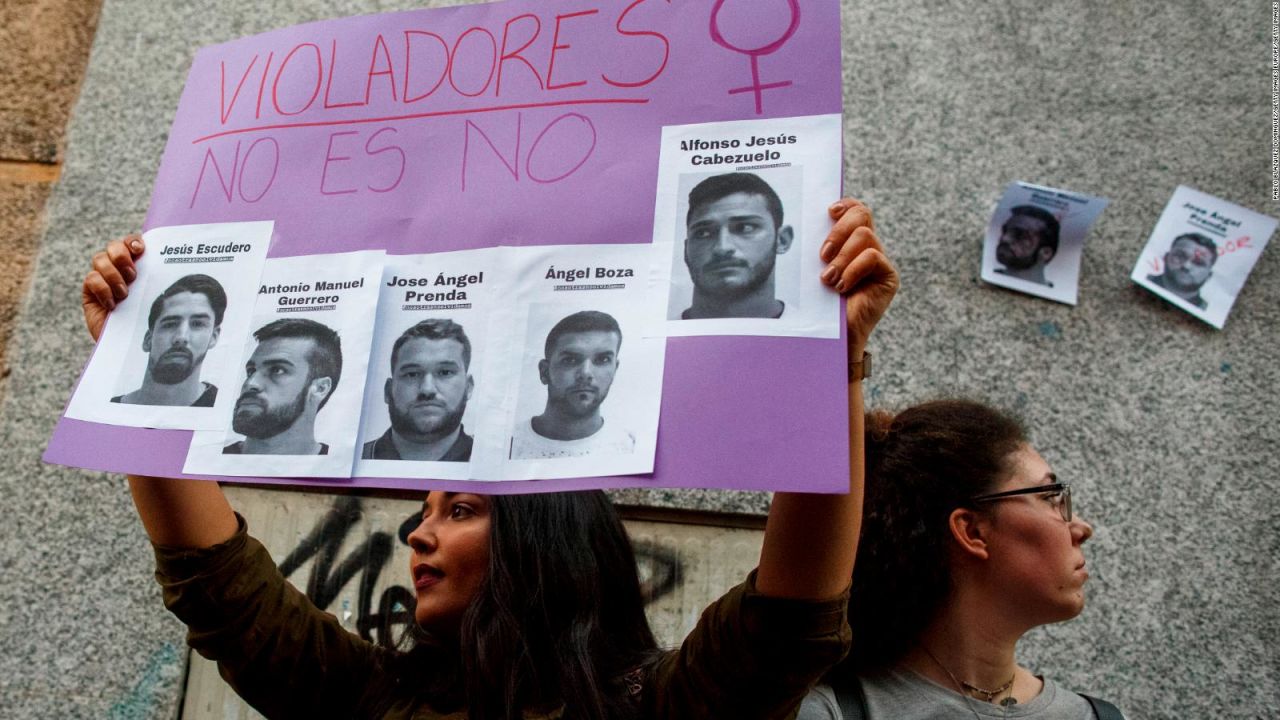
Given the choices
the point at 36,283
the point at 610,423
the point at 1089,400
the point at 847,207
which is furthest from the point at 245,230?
the point at 1089,400

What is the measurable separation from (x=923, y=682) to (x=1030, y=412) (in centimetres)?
80

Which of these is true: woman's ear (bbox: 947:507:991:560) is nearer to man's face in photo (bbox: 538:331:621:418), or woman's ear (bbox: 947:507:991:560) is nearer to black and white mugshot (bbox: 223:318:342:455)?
man's face in photo (bbox: 538:331:621:418)

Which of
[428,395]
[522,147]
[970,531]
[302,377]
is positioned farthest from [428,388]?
[970,531]

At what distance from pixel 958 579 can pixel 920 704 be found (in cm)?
21

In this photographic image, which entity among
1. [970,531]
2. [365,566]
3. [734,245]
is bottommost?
[365,566]

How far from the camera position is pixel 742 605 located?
115cm

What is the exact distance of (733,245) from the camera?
1.02m

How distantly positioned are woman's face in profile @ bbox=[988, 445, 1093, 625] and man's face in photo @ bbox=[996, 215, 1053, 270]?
724 mm

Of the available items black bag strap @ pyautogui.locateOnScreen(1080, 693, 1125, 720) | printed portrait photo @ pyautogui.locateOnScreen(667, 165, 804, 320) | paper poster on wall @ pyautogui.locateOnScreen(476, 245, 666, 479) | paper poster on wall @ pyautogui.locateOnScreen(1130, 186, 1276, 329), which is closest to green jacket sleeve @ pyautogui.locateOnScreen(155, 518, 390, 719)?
paper poster on wall @ pyautogui.locateOnScreen(476, 245, 666, 479)

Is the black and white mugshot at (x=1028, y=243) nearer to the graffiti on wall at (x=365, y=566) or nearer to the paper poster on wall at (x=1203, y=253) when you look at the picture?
the paper poster on wall at (x=1203, y=253)

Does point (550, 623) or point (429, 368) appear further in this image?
point (550, 623)

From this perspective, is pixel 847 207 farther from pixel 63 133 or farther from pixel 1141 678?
pixel 63 133

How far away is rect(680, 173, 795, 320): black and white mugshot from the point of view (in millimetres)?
1005

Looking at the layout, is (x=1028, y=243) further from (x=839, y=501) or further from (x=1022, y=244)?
(x=839, y=501)
